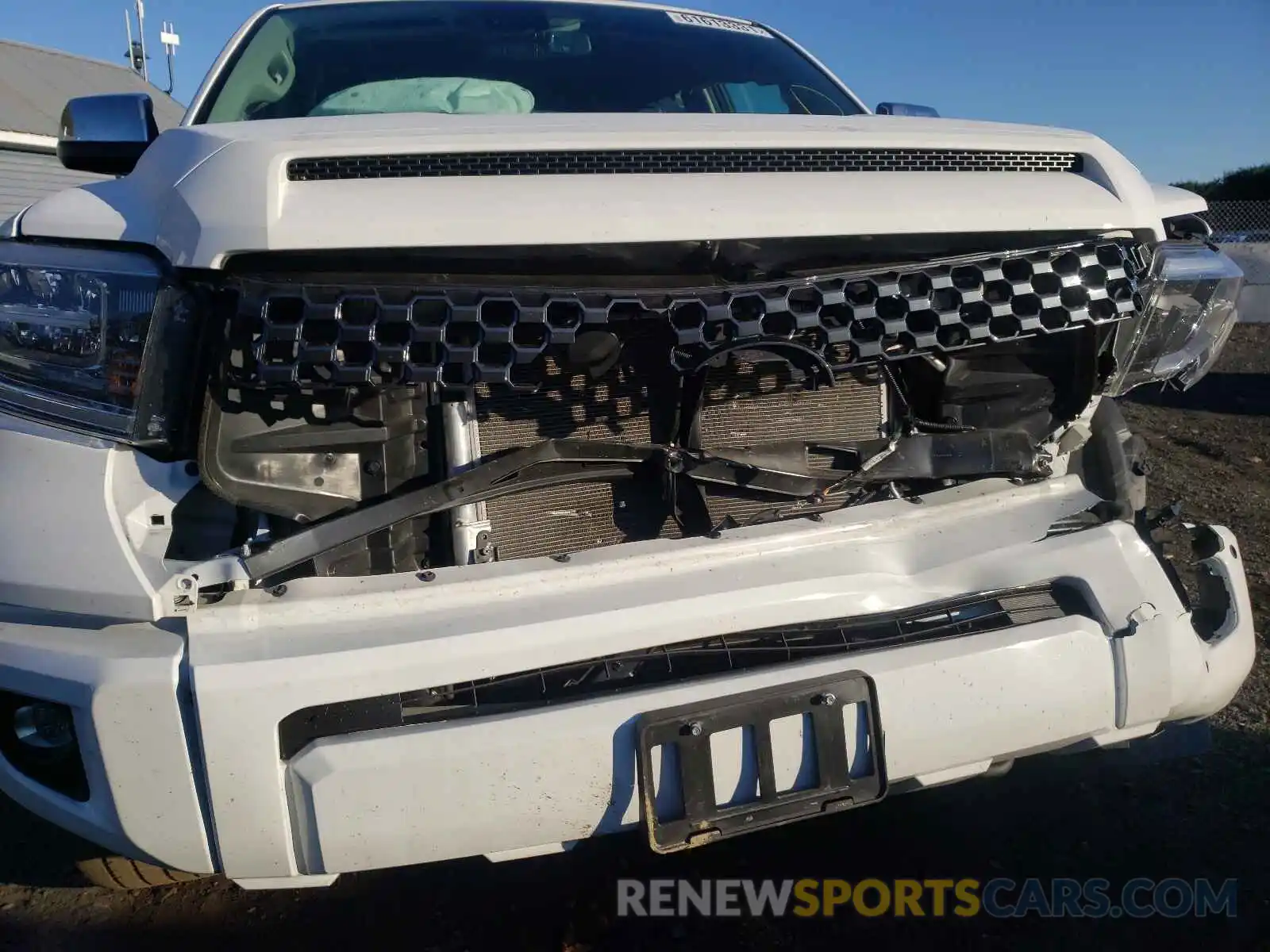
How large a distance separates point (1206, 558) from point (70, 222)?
2526mm

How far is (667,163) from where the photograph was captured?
6.43ft

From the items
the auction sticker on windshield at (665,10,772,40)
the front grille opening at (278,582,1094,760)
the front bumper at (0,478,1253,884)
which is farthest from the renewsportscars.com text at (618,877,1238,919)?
the auction sticker on windshield at (665,10,772,40)

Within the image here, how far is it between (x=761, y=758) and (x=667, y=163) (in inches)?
45.0

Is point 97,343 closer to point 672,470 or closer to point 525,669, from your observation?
point 525,669

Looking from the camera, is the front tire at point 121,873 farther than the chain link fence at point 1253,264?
No

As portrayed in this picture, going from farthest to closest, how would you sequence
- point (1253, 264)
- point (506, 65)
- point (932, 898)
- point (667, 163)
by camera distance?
point (1253, 264) → point (506, 65) → point (932, 898) → point (667, 163)

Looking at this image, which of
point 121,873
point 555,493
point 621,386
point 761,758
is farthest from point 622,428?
point 121,873

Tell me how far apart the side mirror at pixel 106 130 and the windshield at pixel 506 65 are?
27cm

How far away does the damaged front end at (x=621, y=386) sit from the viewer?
178 centimetres

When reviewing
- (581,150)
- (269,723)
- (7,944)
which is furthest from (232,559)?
(7,944)

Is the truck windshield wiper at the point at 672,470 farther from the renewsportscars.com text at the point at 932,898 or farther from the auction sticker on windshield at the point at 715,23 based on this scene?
the auction sticker on windshield at the point at 715,23

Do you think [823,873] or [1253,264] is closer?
[823,873]

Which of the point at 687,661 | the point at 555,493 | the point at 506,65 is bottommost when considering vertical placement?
the point at 687,661

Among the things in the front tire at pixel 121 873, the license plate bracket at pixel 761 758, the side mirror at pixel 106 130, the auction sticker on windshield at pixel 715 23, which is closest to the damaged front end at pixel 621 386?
the license plate bracket at pixel 761 758
